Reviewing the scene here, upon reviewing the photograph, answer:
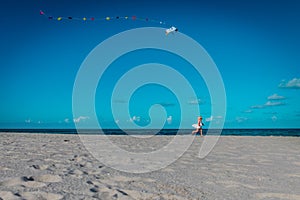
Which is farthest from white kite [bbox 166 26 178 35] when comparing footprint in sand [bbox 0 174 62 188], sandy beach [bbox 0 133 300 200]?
footprint in sand [bbox 0 174 62 188]

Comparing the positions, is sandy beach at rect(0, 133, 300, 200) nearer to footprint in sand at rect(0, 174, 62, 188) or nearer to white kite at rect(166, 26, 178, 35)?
footprint in sand at rect(0, 174, 62, 188)

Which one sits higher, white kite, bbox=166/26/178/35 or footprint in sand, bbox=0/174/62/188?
white kite, bbox=166/26/178/35

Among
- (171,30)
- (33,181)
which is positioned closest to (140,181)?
(33,181)

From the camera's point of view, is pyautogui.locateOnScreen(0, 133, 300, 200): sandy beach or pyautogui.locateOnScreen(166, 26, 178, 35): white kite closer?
pyautogui.locateOnScreen(0, 133, 300, 200): sandy beach

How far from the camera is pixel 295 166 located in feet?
17.7

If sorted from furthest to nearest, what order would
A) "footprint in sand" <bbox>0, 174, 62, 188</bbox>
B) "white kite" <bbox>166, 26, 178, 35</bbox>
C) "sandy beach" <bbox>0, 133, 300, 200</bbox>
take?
"white kite" <bbox>166, 26, 178, 35</bbox> < "footprint in sand" <bbox>0, 174, 62, 188</bbox> < "sandy beach" <bbox>0, 133, 300, 200</bbox>

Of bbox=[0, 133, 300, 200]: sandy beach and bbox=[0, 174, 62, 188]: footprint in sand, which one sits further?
bbox=[0, 174, 62, 188]: footprint in sand

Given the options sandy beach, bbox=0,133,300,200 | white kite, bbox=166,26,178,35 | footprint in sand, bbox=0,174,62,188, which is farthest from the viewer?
white kite, bbox=166,26,178,35

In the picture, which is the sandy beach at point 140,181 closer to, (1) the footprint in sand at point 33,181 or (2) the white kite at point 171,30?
(1) the footprint in sand at point 33,181

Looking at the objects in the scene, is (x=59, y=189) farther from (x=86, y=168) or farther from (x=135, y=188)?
(x=86, y=168)

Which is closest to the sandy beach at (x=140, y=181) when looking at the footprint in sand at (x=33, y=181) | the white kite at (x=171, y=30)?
the footprint in sand at (x=33, y=181)

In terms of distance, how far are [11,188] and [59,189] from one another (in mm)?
530

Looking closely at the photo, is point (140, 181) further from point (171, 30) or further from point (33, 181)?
point (171, 30)

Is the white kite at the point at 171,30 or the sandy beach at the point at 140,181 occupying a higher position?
the white kite at the point at 171,30
